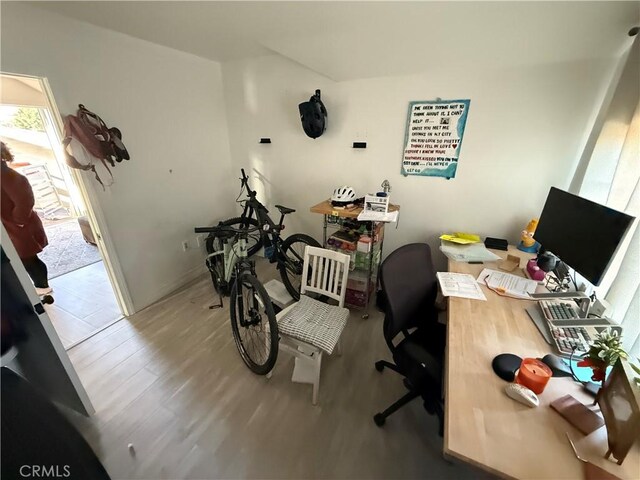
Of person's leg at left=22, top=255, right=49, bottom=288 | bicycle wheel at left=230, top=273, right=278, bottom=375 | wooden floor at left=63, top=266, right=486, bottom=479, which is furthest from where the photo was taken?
person's leg at left=22, top=255, right=49, bottom=288

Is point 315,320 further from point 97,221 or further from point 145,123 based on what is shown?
point 145,123

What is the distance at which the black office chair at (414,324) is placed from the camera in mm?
1227

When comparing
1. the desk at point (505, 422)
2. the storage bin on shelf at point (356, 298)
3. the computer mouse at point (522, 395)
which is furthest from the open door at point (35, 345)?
the storage bin on shelf at point (356, 298)

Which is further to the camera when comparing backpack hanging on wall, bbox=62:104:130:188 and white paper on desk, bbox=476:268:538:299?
backpack hanging on wall, bbox=62:104:130:188

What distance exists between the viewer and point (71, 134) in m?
1.74

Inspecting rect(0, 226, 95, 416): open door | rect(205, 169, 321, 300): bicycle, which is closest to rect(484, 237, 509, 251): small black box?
rect(205, 169, 321, 300): bicycle

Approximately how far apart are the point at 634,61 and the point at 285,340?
263cm

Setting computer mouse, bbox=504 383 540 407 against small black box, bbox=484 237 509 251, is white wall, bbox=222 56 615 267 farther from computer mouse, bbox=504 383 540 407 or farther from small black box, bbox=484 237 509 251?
computer mouse, bbox=504 383 540 407

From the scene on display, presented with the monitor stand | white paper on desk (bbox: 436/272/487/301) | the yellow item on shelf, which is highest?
the yellow item on shelf

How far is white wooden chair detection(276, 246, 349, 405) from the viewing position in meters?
1.52

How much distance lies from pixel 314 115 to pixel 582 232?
6.89ft

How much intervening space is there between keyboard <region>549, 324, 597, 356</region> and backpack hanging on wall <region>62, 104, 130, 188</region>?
2.99m

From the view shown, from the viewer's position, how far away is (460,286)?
4.89 ft

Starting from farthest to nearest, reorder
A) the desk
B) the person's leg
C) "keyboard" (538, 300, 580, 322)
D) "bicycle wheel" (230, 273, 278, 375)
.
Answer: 1. the person's leg
2. "bicycle wheel" (230, 273, 278, 375)
3. "keyboard" (538, 300, 580, 322)
4. the desk
